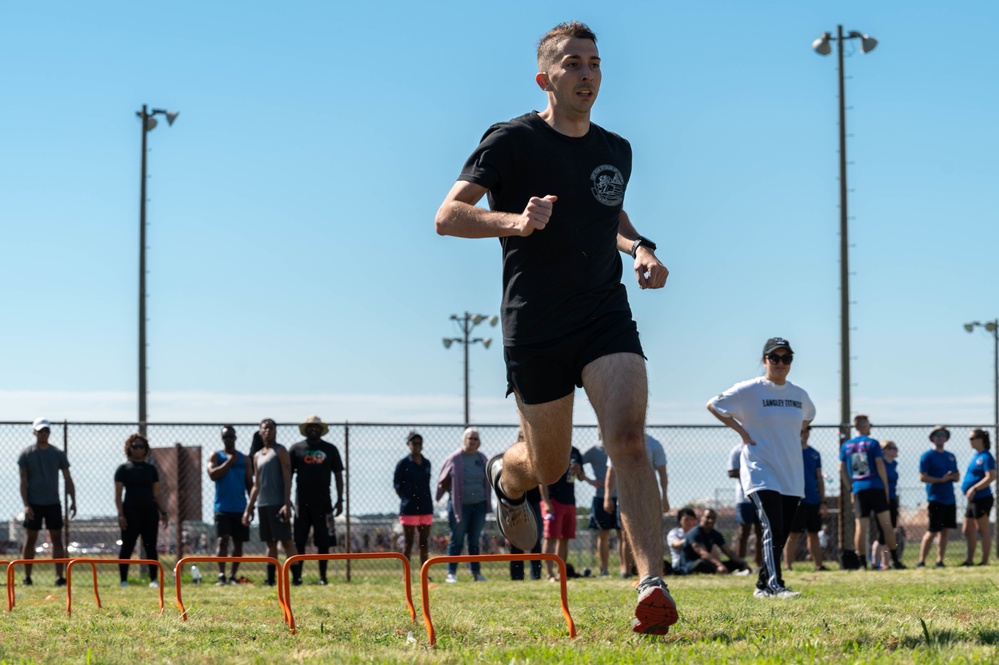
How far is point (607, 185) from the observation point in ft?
17.4

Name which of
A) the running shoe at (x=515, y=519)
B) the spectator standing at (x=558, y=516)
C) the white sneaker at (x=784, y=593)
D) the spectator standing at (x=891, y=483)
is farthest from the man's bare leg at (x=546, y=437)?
the spectator standing at (x=891, y=483)

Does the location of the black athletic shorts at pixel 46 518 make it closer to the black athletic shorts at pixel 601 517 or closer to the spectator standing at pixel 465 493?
the spectator standing at pixel 465 493

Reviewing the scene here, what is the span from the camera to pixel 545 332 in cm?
523

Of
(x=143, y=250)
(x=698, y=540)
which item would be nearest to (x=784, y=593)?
(x=698, y=540)

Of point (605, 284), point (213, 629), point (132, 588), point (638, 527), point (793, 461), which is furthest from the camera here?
point (132, 588)

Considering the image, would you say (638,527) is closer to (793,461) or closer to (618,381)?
(618,381)

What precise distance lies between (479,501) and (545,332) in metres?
10.4

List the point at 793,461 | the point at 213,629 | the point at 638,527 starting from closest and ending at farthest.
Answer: the point at 638,527 → the point at 213,629 → the point at 793,461

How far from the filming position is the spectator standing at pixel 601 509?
15487mm

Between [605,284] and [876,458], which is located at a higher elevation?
[605,284]

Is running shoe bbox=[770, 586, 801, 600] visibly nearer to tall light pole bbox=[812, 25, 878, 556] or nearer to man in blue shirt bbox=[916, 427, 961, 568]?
man in blue shirt bbox=[916, 427, 961, 568]

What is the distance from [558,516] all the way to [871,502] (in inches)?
164

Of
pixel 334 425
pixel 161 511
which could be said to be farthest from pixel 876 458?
pixel 161 511

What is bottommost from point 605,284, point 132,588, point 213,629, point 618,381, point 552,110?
point 132,588
